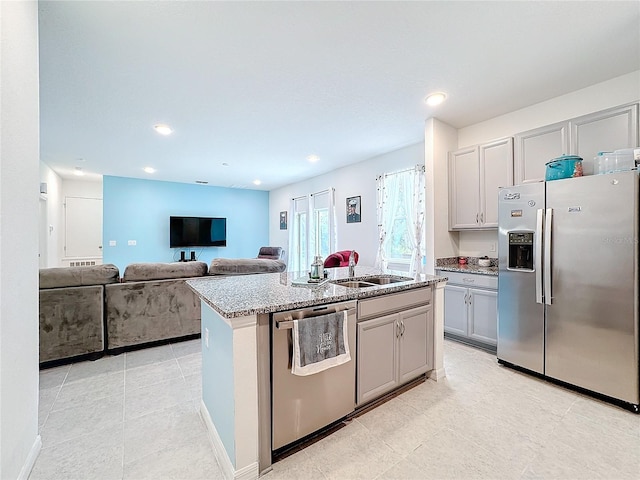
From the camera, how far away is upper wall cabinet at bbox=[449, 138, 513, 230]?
3268 millimetres

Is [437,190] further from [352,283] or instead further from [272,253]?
[272,253]

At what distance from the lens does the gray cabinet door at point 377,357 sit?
1961 millimetres

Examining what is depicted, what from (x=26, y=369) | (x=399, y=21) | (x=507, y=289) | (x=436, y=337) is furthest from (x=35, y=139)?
(x=507, y=289)

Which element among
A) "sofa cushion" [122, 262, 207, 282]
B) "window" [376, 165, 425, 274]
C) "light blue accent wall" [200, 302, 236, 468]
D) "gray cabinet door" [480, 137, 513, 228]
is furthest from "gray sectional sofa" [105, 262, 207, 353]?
"gray cabinet door" [480, 137, 513, 228]

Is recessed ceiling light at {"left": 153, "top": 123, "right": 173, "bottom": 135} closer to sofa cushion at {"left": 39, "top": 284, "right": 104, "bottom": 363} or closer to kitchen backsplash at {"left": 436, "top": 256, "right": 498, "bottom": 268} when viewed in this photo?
sofa cushion at {"left": 39, "top": 284, "right": 104, "bottom": 363}

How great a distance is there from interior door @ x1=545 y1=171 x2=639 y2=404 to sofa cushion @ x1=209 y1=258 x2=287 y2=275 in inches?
121

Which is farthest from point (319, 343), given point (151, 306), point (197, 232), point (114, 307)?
point (197, 232)

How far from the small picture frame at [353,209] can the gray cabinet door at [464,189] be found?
1.97 meters

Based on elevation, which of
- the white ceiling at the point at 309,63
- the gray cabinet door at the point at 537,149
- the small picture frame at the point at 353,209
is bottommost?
the small picture frame at the point at 353,209

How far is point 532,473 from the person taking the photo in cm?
151

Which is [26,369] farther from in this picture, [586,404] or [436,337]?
[586,404]

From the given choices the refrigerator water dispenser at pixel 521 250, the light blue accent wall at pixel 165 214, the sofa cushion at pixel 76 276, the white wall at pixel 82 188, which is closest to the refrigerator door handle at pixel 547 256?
the refrigerator water dispenser at pixel 521 250

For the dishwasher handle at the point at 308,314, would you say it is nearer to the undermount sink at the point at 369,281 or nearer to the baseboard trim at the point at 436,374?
the undermount sink at the point at 369,281

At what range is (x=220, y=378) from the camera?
5.36ft
